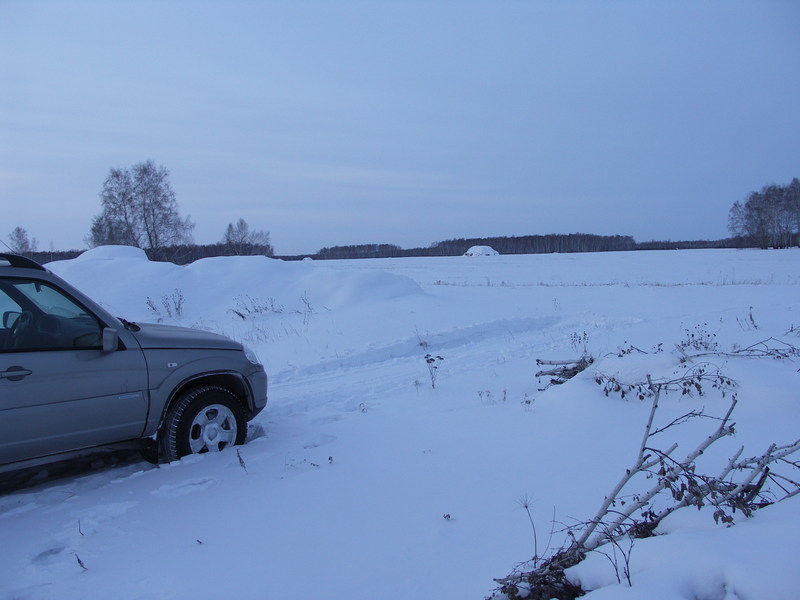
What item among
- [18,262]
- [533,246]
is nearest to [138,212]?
[18,262]

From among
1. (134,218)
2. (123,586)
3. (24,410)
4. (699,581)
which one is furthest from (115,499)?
(134,218)

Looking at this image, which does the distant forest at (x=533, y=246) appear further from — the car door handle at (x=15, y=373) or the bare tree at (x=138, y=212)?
the car door handle at (x=15, y=373)

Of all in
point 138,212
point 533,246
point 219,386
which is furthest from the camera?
point 533,246

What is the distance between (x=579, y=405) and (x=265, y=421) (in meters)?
3.69

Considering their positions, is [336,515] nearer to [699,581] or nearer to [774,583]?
[699,581]

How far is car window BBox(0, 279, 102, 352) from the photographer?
3836mm

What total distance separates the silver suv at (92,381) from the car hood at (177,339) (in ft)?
0.03

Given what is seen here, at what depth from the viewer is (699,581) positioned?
6.43ft

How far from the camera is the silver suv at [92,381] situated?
3.68 meters

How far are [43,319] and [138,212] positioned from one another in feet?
139

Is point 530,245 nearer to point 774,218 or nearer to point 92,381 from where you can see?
point 774,218

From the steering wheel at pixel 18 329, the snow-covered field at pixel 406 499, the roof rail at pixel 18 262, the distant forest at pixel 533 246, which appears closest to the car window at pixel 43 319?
the steering wheel at pixel 18 329

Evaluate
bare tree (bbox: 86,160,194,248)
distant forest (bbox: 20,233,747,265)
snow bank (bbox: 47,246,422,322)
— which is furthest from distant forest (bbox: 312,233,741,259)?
snow bank (bbox: 47,246,422,322)

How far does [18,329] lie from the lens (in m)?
3.87
